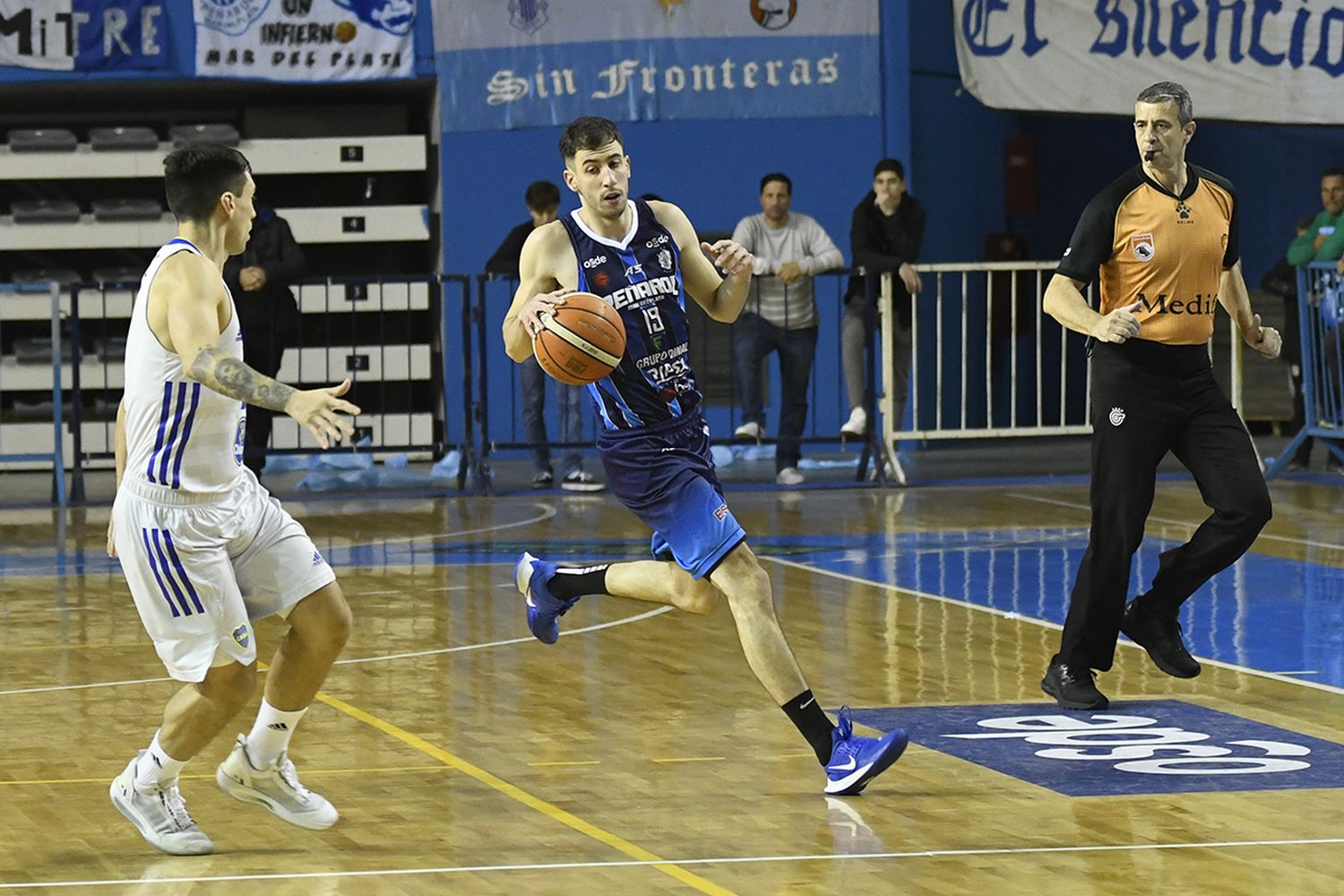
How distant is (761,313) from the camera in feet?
52.5

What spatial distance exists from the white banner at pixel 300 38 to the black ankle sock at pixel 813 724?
13.4 meters

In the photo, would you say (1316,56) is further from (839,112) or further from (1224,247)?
(1224,247)

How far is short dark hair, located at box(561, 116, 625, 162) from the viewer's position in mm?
6734

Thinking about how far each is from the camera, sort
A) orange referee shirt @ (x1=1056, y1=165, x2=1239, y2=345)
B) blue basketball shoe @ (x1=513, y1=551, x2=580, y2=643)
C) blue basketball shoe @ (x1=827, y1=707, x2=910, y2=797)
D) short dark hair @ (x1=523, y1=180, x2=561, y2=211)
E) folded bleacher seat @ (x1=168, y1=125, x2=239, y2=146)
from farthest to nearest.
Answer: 1. folded bleacher seat @ (x1=168, y1=125, x2=239, y2=146)
2. short dark hair @ (x1=523, y1=180, x2=561, y2=211)
3. blue basketball shoe @ (x1=513, y1=551, x2=580, y2=643)
4. orange referee shirt @ (x1=1056, y1=165, x2=1239, y2=345)
5. blue basketball shoe @ (x1=827, y1=707, x2=910, y2=797)

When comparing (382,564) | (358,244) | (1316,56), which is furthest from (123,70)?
(1316,56)

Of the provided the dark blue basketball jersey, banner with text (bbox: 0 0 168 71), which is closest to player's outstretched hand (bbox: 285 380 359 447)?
the dark blue basketball jersey

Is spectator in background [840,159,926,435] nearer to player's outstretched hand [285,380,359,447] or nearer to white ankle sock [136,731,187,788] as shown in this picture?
white ankle sock [136,731,187,788]

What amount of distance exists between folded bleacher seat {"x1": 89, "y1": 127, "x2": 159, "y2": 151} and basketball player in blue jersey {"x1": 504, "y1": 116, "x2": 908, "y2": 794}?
42.2 ft

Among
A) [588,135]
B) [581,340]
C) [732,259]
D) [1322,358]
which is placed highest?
[588,135]

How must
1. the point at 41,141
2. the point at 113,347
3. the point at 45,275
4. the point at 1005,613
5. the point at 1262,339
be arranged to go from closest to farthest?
the point at 1262,339 < the point at 1005,613 < the point at 113,347 < the point at 41,141 < the point at 45,275

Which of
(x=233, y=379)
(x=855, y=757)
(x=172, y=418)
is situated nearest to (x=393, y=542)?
(x=855, y=757)

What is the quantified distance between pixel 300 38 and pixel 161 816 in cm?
1386

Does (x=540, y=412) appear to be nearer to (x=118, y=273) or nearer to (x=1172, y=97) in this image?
(x=118, y=273)

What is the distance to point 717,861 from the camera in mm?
5648
